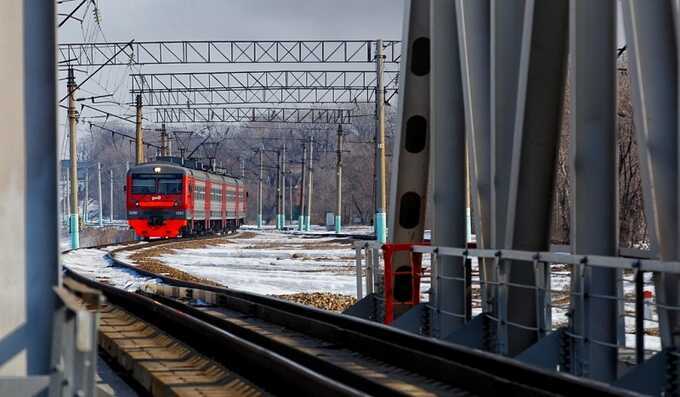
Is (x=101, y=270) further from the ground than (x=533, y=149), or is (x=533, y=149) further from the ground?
(x=533, y=149)

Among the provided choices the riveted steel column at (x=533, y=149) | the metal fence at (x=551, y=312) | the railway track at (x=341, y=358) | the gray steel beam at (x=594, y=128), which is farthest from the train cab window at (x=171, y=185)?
the gray steel beam at (x=594, y=128)

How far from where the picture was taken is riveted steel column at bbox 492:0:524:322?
11266 mm

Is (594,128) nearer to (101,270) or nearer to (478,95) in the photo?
(478,95)

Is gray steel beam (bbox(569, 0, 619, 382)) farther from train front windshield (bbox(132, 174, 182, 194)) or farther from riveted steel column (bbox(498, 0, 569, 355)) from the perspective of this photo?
train front windshield (bbox(132, 174, 182, 194))

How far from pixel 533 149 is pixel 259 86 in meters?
42.5

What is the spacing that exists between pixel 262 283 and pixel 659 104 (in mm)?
18964

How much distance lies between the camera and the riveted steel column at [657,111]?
27.4 ft

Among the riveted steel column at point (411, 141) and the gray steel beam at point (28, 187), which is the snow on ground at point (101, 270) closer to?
the riveted steel column at point (411, 141)

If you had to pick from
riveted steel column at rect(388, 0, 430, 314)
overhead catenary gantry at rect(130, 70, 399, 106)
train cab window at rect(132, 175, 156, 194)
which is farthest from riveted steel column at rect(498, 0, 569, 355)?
overhead catenary gantry at rect(130, 70, 399, 106)

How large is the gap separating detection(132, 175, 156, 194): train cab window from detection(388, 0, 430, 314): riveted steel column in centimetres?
3487

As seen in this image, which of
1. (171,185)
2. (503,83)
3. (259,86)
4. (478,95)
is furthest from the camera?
(259,86)

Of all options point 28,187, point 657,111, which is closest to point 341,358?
point 657,111

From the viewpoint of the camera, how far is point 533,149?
10492mm

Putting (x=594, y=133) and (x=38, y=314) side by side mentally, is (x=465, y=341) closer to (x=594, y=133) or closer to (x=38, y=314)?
(x=594, y=133)
